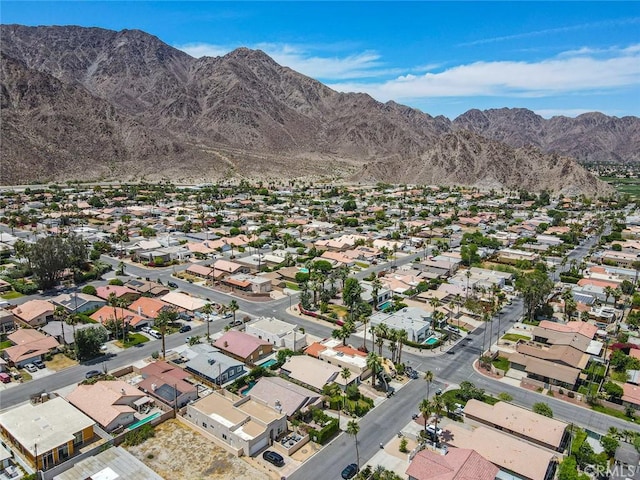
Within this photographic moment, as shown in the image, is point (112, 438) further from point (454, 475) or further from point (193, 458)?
point (454, 475)

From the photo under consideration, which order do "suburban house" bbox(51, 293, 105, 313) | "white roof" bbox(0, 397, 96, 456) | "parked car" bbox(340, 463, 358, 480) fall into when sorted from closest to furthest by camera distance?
"parked car" bbox(340, 463, 358, 480), "white roof" bbox(0, 397, 96, 456), "suburban house" bbox(51, 293, 105, 313)

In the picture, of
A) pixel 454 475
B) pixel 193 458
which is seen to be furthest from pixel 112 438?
pixel 454 475

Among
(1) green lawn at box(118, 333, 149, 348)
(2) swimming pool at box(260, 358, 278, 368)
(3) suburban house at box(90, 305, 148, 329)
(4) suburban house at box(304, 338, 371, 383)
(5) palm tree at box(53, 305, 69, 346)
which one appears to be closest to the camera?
(4) suburban house at box(304, 338, 371, 383)

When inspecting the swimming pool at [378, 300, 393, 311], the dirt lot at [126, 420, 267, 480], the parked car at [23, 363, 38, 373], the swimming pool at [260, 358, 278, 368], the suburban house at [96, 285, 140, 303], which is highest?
the suburban house at [96, 285, 140, 303]

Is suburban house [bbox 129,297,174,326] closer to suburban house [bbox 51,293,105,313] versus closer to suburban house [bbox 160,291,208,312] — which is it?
suburban house [bbox 160,291,208,312]

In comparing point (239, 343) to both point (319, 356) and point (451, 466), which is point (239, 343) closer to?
point (319, 356)

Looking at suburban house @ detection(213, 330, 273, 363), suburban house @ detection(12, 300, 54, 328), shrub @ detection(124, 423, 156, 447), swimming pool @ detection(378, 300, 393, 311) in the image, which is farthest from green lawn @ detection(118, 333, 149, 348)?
swimming pool @ detection(378, 300, 393, 311)

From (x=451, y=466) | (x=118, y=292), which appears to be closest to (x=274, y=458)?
(x=451, y=466)
